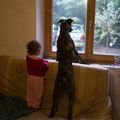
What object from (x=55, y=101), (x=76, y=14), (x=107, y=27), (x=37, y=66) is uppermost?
(x=76, y=14)

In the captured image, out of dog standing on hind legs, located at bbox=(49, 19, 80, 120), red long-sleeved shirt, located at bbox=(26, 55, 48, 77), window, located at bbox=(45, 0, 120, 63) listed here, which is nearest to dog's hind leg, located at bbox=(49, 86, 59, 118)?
dog standing on hind legs, located at bbox=(49, 19, 80, 120)

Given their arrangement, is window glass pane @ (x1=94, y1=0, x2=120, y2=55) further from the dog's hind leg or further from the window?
the dog's hind leg

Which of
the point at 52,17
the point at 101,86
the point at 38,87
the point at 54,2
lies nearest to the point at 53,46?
the point at 52,17

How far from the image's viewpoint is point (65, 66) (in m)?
2.01

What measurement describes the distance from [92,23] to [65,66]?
0.93 metres

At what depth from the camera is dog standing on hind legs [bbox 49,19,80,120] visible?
199cm

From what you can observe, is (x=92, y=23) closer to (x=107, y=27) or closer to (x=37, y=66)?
(x=107, y=27)

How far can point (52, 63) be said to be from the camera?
2.25 meters

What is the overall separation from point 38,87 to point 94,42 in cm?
100

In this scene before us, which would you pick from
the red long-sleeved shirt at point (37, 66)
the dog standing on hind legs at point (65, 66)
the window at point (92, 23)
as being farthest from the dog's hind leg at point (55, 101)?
the window at point (92, 23)

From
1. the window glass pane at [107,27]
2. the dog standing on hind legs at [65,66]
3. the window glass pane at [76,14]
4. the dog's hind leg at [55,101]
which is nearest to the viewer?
the dog standing on hind legs at [65,66]

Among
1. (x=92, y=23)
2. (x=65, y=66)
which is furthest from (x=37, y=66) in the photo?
(x=92, y=23)

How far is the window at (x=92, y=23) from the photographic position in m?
2.66

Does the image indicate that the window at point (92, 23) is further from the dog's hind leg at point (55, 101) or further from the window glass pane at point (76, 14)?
the dog's hind leg at point (55, 101)
